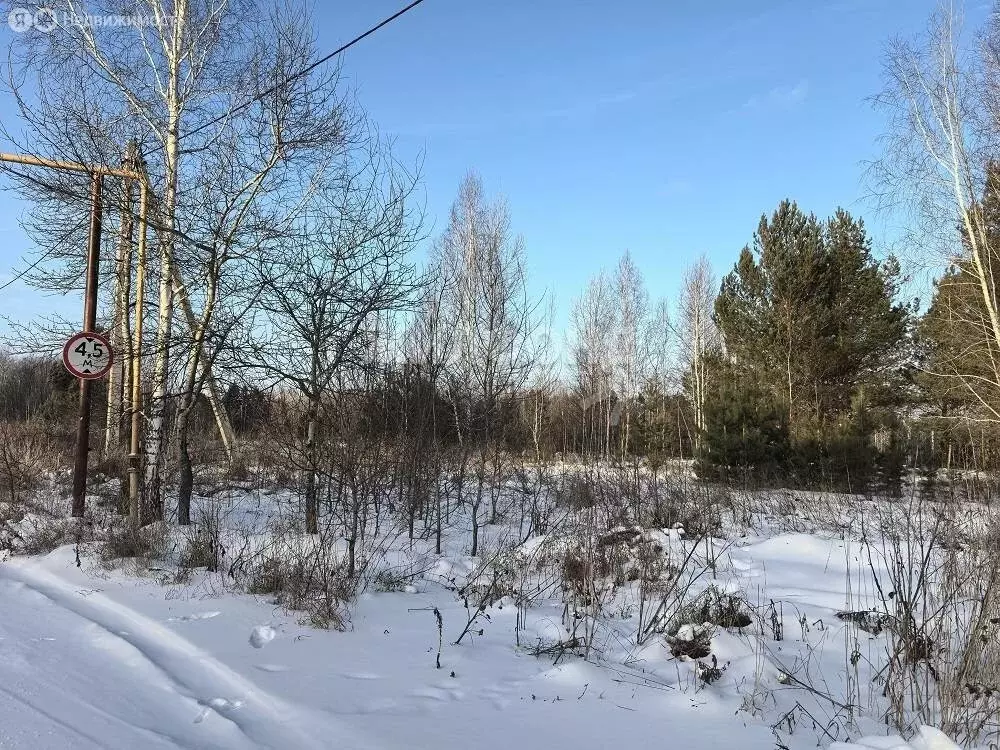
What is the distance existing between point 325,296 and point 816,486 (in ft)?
32.3

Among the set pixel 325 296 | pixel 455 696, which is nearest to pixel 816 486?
pixel 325 296

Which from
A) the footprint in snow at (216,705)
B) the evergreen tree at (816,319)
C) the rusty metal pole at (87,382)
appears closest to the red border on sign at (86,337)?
the rusty metal pole at (87,382)

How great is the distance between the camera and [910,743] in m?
2.42

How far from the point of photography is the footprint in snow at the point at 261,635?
3.88 metres

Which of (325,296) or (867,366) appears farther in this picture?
(867,366)

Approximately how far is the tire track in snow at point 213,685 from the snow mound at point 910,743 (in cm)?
197

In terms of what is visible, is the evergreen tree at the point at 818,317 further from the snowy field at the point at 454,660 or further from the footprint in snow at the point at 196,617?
the footprint in snow at the point at 196,617

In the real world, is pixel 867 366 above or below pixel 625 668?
above

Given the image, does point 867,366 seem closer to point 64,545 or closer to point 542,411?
point 542,411

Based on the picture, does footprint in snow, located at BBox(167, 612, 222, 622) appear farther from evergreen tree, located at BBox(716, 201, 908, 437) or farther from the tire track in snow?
evergreen tree, located at BBox(716, 201, 908, 437)

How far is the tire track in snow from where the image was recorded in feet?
8.88

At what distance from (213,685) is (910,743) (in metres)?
3.16

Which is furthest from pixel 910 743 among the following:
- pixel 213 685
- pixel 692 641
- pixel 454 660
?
pixel 213 685

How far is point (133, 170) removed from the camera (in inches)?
320
